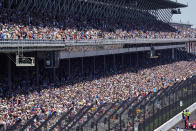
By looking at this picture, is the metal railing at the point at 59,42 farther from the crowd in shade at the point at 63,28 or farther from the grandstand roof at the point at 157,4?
the grandstand roof at the point at 157,4

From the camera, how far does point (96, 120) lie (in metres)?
15.6

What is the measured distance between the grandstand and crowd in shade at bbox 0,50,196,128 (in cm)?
5

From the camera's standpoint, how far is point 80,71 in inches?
1239

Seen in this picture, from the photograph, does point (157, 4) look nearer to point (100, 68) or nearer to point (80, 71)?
point (100, 68)

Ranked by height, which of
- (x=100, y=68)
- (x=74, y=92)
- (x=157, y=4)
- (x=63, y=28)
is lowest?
(x=74, y=92)

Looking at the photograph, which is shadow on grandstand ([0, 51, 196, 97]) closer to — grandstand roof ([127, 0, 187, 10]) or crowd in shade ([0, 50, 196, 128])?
crowd in shade ([0, 50, 196, 128])

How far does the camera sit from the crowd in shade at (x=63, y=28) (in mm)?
24562

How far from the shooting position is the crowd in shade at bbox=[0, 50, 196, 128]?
68.1ft

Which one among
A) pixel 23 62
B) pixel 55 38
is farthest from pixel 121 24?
pixel 23 62

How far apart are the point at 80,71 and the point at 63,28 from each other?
4.14m

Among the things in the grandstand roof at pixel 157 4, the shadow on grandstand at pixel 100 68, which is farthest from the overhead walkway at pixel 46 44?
the grandstand roof at pixel 157 4

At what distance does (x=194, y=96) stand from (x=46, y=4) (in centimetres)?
1549

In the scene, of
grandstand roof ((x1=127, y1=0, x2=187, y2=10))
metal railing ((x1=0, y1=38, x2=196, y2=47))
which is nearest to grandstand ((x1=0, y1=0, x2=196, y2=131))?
metal railing ((x1=0, y1=38, x2=196, y2=47))

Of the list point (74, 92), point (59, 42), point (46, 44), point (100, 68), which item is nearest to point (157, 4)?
point (100, 68)
